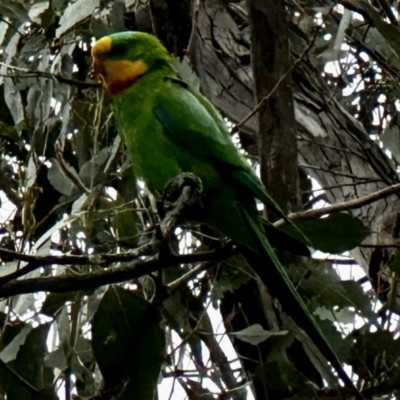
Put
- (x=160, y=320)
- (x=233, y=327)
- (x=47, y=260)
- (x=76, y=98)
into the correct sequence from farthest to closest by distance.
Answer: (x=76, y=98) → (x=233, y=327) → (x=160, y=320) → (x=47, y=260)

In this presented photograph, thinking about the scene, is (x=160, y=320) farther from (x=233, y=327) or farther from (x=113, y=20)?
(x=113, y=20)

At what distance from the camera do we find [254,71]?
1.48m

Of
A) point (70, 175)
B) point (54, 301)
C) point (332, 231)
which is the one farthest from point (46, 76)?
point (332, 231)

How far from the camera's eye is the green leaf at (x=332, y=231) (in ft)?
4.02

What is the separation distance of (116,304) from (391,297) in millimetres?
548

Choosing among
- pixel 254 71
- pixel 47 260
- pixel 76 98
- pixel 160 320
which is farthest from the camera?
pixel 76 98

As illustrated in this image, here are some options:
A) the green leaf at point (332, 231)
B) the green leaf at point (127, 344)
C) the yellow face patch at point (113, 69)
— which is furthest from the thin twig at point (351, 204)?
the yellow face patch at point (113, 69)

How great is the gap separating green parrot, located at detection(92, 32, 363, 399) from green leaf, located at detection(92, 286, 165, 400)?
20 cm

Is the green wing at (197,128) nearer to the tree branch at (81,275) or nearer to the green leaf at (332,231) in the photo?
the green leaf at (332,231)

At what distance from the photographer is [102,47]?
1.56 meters

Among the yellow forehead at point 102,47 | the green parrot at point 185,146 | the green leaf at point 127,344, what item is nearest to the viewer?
A: the green leaf at point 127,344

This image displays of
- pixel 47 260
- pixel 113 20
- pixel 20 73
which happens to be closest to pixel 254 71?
pixel 113 20

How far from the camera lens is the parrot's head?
1.57 m

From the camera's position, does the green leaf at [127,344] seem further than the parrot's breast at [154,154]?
No
